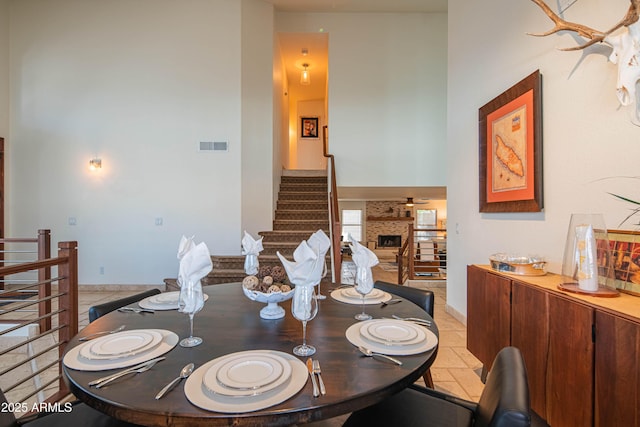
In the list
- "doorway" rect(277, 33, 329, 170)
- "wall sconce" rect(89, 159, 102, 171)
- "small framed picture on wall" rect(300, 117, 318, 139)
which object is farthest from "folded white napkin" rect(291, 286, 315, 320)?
"small framed picture on wall" rect(300, 117, 318, 139)

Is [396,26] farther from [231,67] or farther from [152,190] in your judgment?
[152,190]

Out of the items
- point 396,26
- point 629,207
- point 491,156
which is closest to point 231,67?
point 396,26

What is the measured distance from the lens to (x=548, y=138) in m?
2.03

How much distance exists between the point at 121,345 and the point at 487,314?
2.05 m

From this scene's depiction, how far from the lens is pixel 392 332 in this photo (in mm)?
1186

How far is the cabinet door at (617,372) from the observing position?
1.06 meters

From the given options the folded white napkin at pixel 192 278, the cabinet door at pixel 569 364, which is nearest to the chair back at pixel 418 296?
the cabinet door at pixel 569 364

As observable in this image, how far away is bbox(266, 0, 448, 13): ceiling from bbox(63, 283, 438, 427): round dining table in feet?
18.5

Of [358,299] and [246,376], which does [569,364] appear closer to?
[358,299]

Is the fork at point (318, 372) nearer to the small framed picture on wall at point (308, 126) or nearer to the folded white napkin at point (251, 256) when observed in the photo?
the folded white napkin at point (251, 256)

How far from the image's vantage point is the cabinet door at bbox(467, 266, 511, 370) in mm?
1812

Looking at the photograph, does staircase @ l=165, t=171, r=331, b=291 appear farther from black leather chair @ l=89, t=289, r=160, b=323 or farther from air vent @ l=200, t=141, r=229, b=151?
black leather chair @ l=89, t=289, r=160, b=323

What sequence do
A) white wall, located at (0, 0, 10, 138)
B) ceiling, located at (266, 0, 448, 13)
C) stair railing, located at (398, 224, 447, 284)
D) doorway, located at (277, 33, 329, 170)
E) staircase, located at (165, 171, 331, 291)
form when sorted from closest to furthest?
staircase, located at (165, 171, 331, 291) < white wall, located at (0, 0, 10, 138) < stair railing, located at (398, 224, 447, 284) < ceiling, located at (266, 0, 448, 13) < doorway, located at (277, 33, 329, 170)

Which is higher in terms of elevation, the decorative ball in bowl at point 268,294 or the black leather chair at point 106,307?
the decorative ball in bowl at point 268,294
